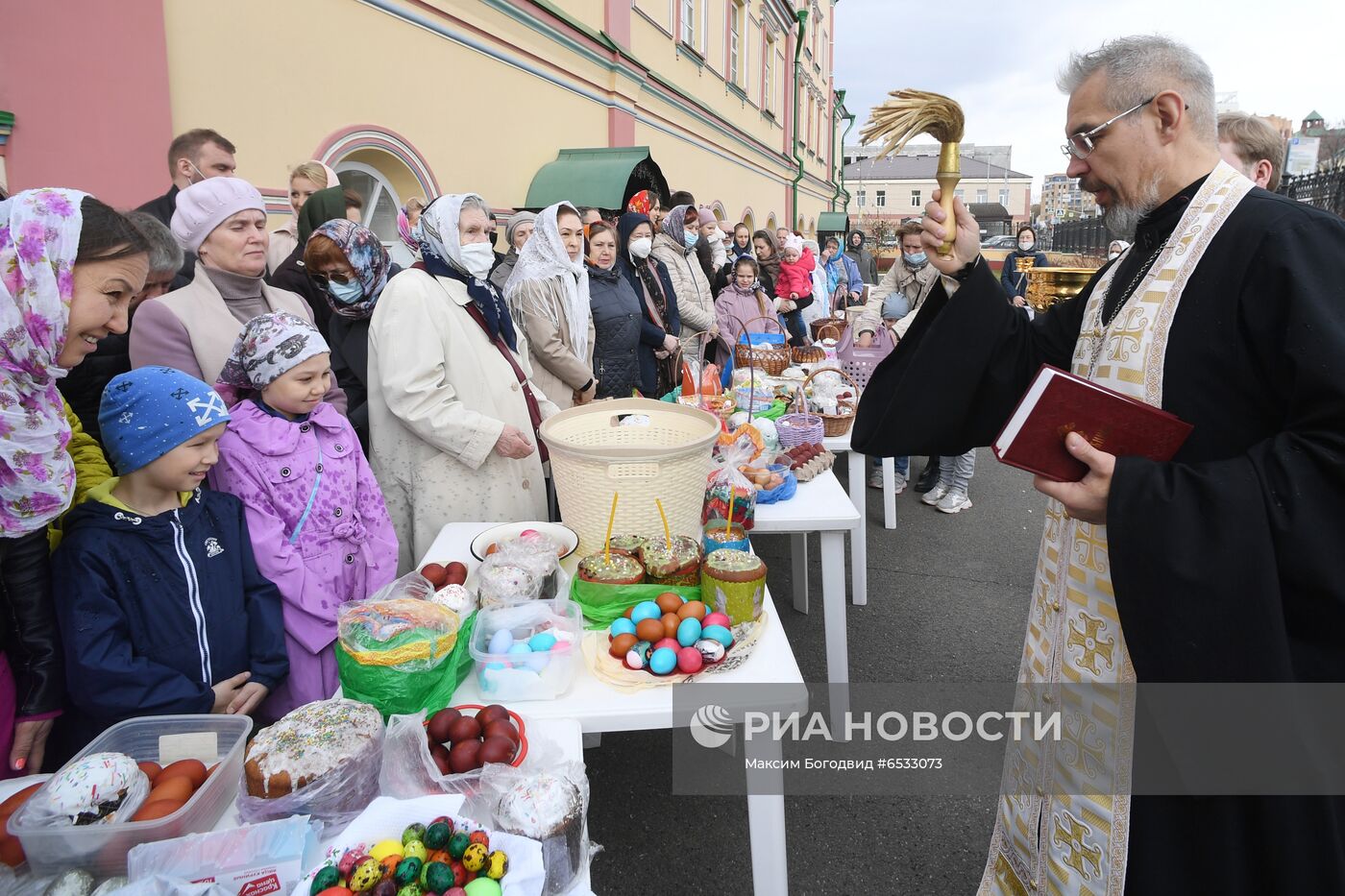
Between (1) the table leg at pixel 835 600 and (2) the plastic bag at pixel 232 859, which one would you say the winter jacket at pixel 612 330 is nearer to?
(1) the table leg at pixel 835 600

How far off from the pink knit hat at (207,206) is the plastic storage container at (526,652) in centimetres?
168

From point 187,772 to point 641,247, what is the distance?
487 cm

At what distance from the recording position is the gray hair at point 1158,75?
1.53m

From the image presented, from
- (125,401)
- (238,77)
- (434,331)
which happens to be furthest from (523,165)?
(125,401)

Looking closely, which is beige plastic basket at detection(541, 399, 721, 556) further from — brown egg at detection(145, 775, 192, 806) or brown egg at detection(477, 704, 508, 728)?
brown egg at detection(145, 775, 192, 806)

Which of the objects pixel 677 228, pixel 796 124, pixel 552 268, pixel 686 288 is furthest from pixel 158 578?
pixel 796 124

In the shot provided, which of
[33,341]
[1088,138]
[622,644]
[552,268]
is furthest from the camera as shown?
[552,268]

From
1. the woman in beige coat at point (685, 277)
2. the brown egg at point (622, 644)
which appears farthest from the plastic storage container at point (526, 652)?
the woman in beige coat at point (685, 277)

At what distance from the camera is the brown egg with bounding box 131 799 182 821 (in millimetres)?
1172

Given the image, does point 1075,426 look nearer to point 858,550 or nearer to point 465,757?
point 465,757

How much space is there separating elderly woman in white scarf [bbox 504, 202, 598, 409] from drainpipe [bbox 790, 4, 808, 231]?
21.4 meters

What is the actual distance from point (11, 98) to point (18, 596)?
2813 millimetres

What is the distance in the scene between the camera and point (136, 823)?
1130 mm

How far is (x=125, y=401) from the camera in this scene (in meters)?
1.77
